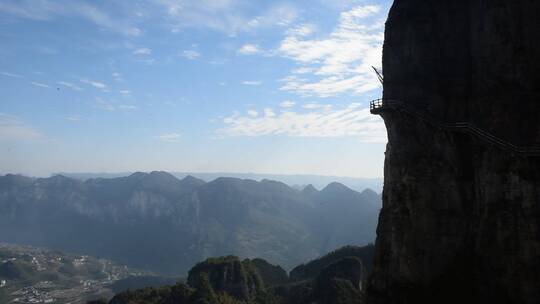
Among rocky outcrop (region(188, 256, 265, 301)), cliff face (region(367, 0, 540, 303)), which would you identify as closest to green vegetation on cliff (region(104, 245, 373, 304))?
rocky outcrop (region(188, 256, 265, 301))

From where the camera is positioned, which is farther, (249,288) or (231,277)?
(249,288)

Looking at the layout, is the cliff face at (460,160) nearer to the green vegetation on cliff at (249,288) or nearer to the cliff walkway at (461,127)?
the cliff walkway at (461,127)

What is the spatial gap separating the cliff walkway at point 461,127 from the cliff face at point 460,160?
443mm

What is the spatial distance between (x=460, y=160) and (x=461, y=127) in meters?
3.08

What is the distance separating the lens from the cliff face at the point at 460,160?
123ft

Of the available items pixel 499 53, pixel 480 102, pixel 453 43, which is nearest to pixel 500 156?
pixel 480 102

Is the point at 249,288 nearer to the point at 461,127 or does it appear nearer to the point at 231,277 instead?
the point at 231,277

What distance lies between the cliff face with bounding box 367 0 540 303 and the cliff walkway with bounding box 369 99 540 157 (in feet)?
1.45

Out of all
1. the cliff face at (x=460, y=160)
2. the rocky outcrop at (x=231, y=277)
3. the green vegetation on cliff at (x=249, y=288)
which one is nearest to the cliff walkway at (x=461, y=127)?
the cliff face at (x=460, y=160)

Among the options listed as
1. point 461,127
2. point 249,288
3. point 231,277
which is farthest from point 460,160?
point 249,288

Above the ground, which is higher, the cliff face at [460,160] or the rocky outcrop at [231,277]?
the cliff face at [460,160]

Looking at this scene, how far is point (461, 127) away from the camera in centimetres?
4212

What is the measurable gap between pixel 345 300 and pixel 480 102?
65.5 metres

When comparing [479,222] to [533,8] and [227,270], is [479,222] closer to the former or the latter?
[533,8]
